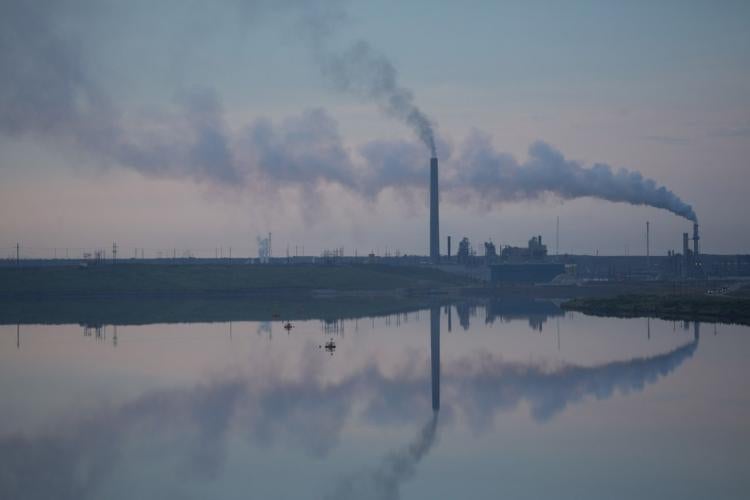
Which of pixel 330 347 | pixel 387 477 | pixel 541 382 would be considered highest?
pixel 330 347

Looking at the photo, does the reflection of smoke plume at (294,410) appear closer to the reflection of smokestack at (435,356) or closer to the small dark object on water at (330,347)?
the reflection of smokestack at (435,356)

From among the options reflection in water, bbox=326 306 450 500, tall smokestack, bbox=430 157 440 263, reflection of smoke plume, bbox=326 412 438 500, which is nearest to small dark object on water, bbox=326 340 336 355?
reflection in water, bbox=326 306 450 500

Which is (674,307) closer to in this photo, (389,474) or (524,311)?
(524,311)

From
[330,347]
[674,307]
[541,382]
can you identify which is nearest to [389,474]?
[541,382]

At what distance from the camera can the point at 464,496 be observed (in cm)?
1419

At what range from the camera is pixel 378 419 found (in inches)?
808

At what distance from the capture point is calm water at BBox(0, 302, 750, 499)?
15.0 m

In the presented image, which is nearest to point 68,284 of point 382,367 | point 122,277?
point 122,277

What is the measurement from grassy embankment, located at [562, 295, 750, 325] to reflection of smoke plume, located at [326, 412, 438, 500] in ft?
108

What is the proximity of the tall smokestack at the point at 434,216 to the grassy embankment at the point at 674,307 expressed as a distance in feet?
122

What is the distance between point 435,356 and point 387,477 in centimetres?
1774

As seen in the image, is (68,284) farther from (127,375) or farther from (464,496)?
(464,496)

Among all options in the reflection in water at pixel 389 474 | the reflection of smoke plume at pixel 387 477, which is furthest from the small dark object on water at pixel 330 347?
the reflection of smoke plume at pixel 387 477

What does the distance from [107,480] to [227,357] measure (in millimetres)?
17467
